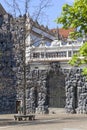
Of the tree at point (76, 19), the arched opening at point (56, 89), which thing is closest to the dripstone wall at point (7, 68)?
the arched opening at point (56, 89)

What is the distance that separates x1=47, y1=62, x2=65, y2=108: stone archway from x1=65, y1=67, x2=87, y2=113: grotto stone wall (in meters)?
0.76

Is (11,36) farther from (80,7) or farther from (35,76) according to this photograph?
(80,7)

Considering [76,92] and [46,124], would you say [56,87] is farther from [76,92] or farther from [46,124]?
[46,124]

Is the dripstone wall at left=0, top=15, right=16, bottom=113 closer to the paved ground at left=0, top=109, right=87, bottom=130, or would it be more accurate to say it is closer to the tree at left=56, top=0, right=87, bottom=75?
the paved ground at left=0, top=109, right=87, bottom=130

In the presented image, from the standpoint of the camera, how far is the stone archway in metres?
38.8

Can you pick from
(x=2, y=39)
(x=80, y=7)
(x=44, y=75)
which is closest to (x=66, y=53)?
(x=44, y=75)

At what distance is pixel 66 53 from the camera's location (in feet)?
126

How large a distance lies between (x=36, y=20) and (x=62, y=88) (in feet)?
43.5

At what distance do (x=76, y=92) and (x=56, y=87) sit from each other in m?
2.30

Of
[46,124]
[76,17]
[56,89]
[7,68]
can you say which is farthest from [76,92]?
[76,17]

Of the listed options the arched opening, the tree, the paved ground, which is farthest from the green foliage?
the arched opening

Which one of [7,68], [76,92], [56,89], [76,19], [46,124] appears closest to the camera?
[76,19]

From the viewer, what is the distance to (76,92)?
3847 centimetres

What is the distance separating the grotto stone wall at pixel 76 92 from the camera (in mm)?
37366
